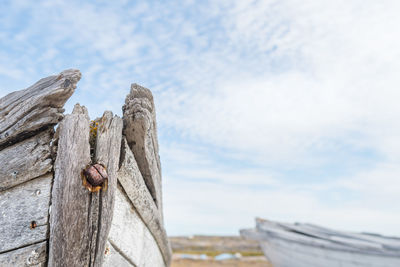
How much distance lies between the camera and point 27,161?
1.96 metres

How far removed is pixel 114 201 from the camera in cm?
209

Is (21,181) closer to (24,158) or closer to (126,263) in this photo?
(24,158)

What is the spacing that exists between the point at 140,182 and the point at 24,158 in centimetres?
95

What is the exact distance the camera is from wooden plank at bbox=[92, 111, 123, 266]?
6.56ft

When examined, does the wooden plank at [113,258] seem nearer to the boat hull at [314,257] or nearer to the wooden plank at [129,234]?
the wooden plank at [129,234]

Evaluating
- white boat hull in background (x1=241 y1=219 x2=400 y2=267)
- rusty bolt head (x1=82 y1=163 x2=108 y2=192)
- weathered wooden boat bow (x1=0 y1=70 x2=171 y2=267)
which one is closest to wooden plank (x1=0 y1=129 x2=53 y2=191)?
weathered wooden boat bow (x1=0 y1=70 x2=171 y2=267)

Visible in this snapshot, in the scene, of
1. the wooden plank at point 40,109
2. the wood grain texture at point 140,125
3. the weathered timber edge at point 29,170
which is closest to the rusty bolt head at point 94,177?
the weathered timber edge at point 29,170

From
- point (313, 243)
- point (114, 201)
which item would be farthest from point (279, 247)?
point (114, 201)

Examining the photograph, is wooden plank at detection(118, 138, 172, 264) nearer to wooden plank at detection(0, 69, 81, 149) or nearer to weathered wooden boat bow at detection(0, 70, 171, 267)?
weathered wooden boat bow at detection(0, 70, 171, 267)

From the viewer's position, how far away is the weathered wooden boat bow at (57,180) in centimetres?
188

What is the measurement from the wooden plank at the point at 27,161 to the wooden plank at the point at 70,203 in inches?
3.7

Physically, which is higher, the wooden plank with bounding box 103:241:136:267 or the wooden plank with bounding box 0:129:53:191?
the wooden plank with bounding box 0:129:53:191

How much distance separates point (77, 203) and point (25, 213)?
0.32m

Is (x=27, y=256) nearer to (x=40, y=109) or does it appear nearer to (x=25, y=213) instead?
(x=25, y=213)
